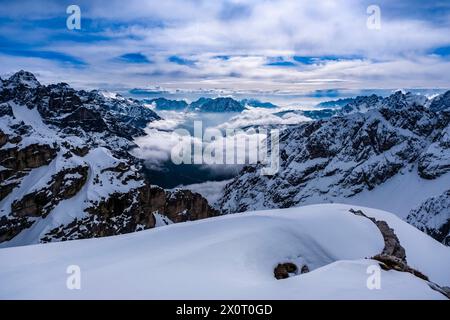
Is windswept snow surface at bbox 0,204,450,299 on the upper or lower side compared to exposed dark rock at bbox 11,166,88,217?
upper

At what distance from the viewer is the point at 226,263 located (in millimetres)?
19500

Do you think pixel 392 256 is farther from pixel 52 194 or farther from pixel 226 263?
pixel 52 194

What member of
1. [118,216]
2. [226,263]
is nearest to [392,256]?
[226,263]

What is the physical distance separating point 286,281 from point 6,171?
543 ft

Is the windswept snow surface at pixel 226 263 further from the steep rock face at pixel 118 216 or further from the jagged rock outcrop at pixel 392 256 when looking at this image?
the steep rock face at pixel 118 216

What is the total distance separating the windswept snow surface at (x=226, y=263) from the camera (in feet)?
48.9

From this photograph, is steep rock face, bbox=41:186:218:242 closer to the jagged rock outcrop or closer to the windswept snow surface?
the windswept snow surface

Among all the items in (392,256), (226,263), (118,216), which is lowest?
(118,216)

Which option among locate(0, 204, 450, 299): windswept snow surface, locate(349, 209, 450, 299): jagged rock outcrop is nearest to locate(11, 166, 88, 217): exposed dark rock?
locate(0, 204, 450, 299): windswept snow surface

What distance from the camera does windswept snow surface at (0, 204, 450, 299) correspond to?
1490 cm

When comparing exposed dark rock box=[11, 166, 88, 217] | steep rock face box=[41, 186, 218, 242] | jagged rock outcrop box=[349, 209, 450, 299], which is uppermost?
jagged rock outcrop box=[349, 209, 450, 299]
